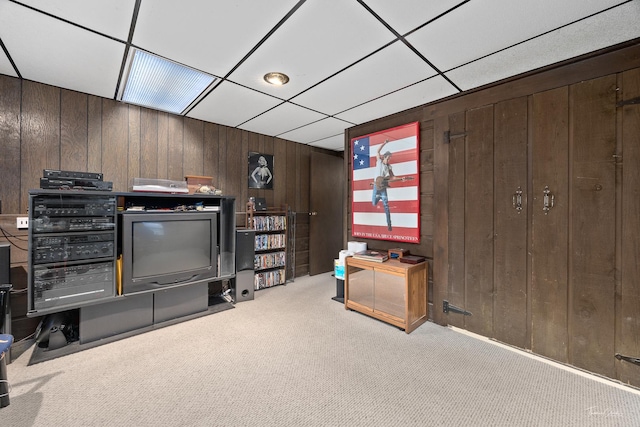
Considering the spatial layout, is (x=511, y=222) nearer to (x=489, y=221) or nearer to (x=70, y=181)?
(x=489, y=221)

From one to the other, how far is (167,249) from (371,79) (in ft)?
8.55

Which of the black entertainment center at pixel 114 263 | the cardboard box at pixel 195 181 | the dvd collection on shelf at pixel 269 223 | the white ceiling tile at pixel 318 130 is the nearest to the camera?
the black entertainment center at pixel 114 263

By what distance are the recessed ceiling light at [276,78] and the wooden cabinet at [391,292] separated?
6.58 feet

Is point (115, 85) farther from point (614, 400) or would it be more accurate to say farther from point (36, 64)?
point (614, 400)

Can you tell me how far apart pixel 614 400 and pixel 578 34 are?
238cm

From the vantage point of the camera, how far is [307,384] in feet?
5.74

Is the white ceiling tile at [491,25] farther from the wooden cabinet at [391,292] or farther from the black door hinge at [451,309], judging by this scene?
the black door hinge at [451,309]

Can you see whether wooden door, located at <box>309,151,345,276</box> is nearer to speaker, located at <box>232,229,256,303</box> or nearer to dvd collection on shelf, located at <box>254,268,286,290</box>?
dvd collection on shelf, located at <box>254,268,286,290</box>

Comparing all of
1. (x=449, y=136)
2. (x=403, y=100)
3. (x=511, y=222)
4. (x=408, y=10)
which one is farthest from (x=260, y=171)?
(x=511, y=222)

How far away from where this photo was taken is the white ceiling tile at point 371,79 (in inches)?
77.5

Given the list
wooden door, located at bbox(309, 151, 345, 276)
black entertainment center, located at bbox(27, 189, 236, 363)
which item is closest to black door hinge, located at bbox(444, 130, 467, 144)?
wooden door, located at bbox(309, 151, 345, 276)

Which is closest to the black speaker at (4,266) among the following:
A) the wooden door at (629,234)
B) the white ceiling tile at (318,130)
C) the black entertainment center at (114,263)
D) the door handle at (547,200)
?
the black entertainment center at (114,263)

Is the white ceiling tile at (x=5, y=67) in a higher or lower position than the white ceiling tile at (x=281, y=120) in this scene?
lower

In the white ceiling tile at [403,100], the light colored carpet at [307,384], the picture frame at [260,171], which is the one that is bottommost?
the light colored carpet at [307,384]
